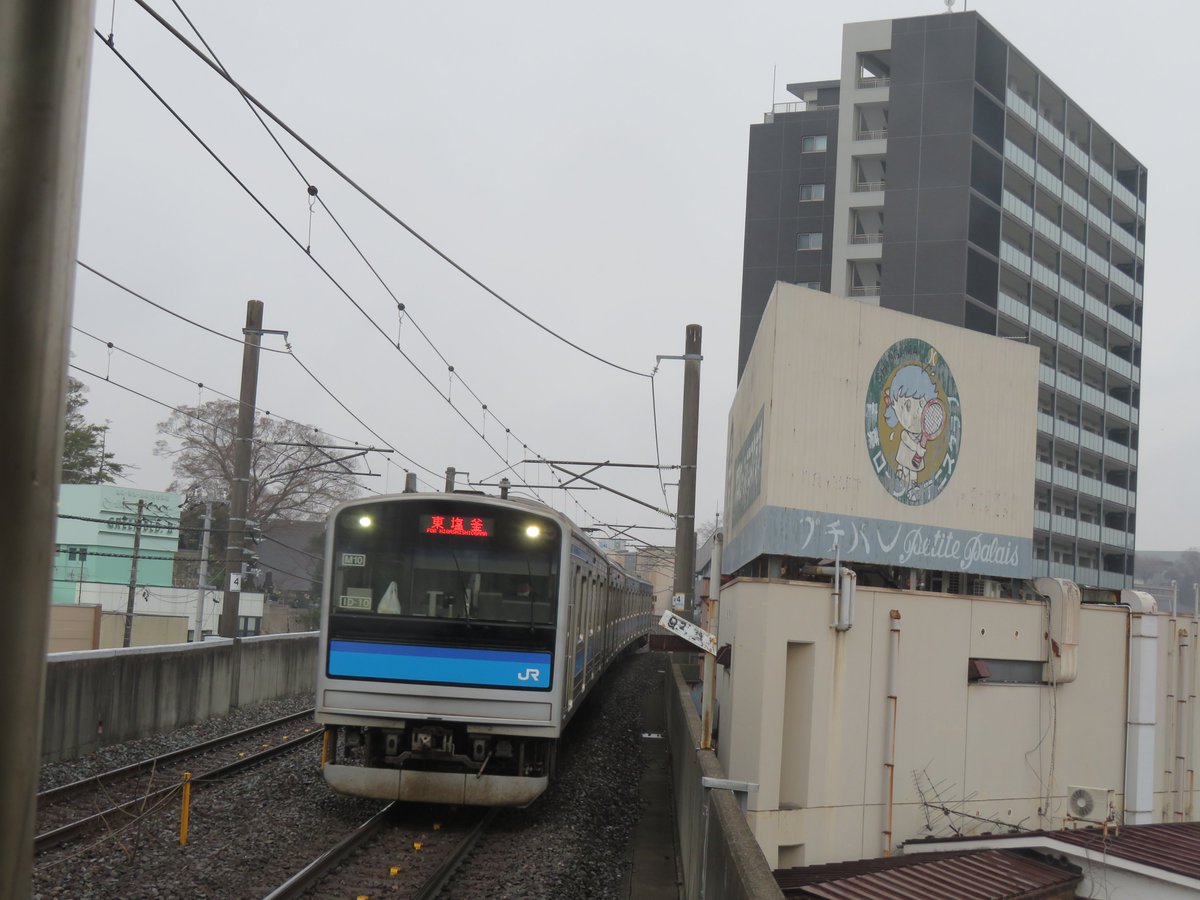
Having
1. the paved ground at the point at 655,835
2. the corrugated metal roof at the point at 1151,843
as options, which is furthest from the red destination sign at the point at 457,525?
the corrugated metal roof at the point at 1151,843

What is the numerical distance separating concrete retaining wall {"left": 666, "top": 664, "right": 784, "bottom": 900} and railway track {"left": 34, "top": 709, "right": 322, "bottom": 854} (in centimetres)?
414

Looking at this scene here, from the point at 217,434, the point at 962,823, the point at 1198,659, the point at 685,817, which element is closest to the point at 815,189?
the point at 217,434

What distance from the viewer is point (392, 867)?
845cm

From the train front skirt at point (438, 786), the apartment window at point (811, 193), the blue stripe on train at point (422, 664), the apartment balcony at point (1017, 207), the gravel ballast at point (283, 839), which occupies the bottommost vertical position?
the gravel ballast at point (283, 839)

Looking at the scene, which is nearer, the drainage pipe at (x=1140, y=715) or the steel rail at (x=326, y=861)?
the steel rail at (x=326, y=861)

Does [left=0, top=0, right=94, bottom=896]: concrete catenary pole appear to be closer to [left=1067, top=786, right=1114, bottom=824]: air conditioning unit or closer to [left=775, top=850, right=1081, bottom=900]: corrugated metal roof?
[left=775, top=850, right=1081, bottom=900]: corrugated metal roof

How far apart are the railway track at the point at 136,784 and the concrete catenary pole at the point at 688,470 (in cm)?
791

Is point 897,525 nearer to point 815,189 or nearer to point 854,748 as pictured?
point 854,748

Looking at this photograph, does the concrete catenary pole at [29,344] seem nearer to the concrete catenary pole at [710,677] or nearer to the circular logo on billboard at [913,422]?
the concrete catenary pole at [710,677]

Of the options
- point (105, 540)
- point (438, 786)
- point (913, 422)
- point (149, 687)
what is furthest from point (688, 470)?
point (105, 540)

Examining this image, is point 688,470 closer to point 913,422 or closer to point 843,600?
point 913,422

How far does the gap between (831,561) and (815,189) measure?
4128 cm

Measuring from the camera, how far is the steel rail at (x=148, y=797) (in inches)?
324

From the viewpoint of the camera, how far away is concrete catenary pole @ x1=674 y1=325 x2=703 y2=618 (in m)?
20.5
